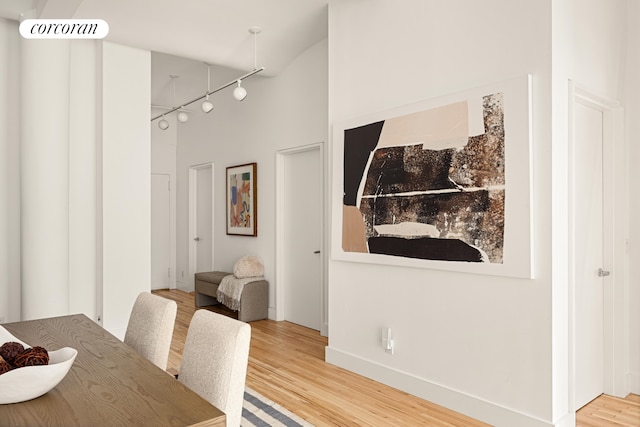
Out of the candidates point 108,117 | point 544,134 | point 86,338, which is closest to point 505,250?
point 544,134

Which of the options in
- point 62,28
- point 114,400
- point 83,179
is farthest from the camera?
point 83,179

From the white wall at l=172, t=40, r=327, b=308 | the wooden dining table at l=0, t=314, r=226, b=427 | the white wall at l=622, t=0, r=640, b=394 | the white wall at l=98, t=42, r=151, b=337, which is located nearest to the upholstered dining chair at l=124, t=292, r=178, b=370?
the wooden dining table at l=0, t=314, r=226, b=427

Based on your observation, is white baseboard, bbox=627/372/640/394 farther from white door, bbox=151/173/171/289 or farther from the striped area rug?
white door, bbox=151/173/171/289

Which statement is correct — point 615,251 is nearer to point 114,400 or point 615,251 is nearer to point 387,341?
point 387,341

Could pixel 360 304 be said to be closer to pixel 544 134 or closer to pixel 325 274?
pixel 325 274

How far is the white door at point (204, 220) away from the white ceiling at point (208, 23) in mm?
2329

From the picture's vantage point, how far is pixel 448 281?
2809 millimetres

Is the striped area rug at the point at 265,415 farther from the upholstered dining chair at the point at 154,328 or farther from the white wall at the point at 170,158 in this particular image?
the white wall at the point at 170,158

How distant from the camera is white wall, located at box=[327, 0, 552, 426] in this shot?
7.89 ft

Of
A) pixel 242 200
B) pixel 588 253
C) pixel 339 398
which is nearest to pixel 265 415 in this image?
pixel 339 398

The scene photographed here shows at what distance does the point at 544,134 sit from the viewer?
93.7 inches

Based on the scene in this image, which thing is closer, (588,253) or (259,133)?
(588,253)

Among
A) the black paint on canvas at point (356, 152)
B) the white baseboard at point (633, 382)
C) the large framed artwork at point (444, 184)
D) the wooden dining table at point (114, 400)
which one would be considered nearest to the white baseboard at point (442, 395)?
the large framed artwork at point (444, 184)

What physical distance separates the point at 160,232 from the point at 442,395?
5.46 meters
